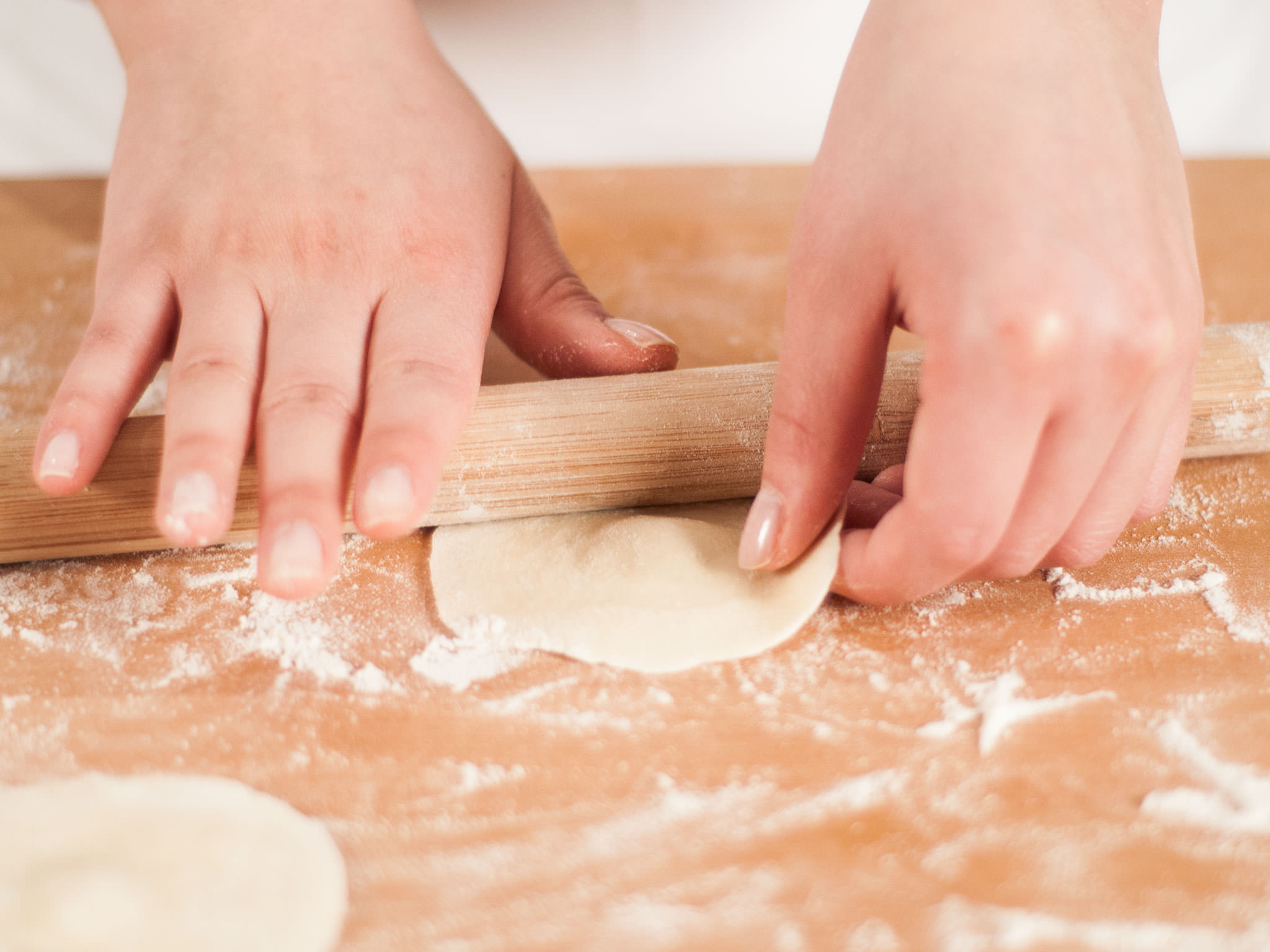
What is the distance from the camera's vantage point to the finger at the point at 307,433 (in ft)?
2.05

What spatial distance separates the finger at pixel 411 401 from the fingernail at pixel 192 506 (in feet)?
0.32

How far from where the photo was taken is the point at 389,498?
648 millimetres

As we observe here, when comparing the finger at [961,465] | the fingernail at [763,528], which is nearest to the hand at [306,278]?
the fingernail at [763,528]

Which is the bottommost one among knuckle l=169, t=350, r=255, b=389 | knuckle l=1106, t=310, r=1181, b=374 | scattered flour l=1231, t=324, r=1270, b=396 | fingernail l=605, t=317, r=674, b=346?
knuckle l=169, t=350, r=255, b=389

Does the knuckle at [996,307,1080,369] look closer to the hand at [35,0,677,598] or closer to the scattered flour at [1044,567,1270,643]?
the scattered flour at [1044,567,1270,643]

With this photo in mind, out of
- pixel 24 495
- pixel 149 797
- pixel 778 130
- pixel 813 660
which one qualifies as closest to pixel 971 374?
pixel 813 660

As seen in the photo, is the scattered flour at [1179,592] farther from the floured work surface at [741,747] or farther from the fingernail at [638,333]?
the fingernail at [638,333]

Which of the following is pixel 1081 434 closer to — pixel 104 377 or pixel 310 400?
pixel 310 400

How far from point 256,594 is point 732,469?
401 millimetres

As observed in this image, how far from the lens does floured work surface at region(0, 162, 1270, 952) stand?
1.73 feet

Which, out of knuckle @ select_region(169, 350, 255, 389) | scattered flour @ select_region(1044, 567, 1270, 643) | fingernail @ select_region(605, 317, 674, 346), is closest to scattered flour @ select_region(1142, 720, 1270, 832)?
scattered flour @ select_region(1044, 567, 1270, 643)

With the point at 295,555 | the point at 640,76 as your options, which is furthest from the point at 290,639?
the point at 640,76

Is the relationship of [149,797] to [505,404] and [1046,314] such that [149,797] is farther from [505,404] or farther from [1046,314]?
[1046,314]

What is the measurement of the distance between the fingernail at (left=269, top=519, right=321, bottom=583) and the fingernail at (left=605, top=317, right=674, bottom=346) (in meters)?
0.39
